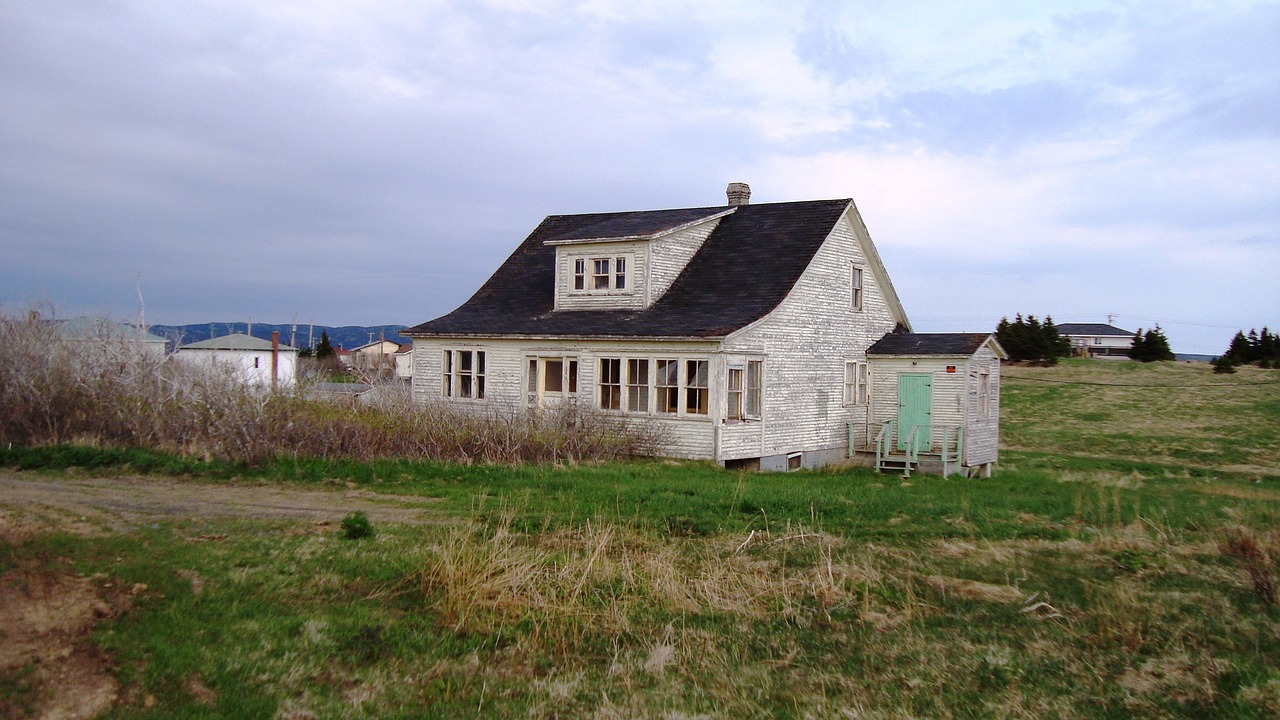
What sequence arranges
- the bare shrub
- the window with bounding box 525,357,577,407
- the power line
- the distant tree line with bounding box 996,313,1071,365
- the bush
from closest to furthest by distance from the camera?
1. the bush
2. the bare shrub
3. the window with bounding box 525,357,577,407
4. the power line
5. the distant tree line with bounding box 996,313,1071,365

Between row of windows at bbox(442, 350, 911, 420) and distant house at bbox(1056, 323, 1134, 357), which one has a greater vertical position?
distant house at bbox(1056, 323, 1134, 357)

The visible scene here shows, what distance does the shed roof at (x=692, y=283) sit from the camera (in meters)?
23.0

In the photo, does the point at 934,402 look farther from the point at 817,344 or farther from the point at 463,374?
the point at 463,374

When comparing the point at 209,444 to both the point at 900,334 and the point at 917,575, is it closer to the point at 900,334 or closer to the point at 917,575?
the point at 917,575

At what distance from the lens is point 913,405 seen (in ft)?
83.7

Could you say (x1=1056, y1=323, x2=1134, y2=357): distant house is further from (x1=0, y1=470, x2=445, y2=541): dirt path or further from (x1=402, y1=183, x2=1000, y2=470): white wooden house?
(x1=0, y1=470, x2=445, y2=541): dirt path

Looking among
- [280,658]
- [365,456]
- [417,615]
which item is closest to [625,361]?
[365,456]

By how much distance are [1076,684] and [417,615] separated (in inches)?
229

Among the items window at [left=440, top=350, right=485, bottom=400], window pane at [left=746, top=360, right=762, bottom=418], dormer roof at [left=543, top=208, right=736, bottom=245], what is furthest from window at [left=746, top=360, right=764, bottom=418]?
window at [left=440, top=350, right=485, bottom=400]

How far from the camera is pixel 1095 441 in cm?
3841

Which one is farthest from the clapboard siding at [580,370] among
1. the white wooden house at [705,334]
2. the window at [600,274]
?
the window at [600,274]

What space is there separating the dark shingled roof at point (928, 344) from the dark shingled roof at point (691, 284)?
389cm

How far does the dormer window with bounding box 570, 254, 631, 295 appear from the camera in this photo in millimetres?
25078

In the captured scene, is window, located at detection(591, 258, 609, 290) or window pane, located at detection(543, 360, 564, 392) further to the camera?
window, located at detection(591, 258, 609, 290)
